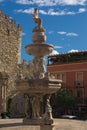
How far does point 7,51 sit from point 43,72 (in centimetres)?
1681

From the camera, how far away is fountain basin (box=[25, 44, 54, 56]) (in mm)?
15602

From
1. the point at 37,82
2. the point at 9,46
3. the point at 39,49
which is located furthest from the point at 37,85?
the point at 9,46

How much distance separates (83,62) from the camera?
140 feet

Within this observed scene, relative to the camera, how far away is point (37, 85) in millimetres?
14336

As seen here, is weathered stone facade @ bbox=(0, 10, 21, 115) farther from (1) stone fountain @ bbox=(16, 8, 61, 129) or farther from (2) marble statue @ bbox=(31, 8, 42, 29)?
(1) stone fountain @ bbox=(16, 8, 61, 129)

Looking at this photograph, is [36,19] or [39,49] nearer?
[39,49]

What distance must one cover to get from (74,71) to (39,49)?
2802 centimetres

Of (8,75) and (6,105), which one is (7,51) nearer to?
(8,75)

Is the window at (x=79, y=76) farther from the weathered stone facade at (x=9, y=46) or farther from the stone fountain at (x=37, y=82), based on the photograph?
the stone fountain at (x=37, y=82)

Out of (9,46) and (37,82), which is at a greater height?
(9,46)

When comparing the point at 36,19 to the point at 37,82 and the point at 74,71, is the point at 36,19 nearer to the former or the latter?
the point at 37,82

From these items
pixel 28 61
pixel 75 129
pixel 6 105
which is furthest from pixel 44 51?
pixel 28 61

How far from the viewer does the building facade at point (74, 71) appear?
4238cm

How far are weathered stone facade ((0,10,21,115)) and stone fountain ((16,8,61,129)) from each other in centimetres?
1472
